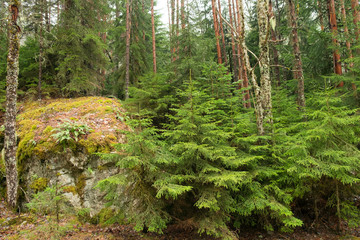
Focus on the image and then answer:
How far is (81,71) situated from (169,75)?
15.5ft

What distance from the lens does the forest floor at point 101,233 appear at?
473 cm

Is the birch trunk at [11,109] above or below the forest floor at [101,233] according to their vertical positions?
above

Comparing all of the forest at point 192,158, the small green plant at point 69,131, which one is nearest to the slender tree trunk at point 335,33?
the forest at point 192,158

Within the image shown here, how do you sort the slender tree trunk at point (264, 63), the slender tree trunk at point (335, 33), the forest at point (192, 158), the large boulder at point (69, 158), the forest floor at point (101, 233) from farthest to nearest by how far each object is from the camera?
the slender tree trunk at point (335, 33)
the slender tree trunk at point (264, 63)
the large boulder at point (69, 158)
the forest floor at point (101, 233)
the forest at point (192, 158)

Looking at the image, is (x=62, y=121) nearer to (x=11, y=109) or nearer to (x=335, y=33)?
(x=11, y=109)

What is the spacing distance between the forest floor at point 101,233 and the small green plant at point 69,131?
88.3 inches

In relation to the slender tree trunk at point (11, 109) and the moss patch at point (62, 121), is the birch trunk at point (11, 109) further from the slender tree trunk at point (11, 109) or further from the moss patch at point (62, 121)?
the moss patch at point (62, 121)

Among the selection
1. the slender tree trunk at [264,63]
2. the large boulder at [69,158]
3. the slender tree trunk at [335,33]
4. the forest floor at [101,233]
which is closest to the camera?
the forest floor at [101,233]

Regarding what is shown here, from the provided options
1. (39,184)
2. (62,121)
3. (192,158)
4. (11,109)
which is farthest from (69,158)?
(192,158)

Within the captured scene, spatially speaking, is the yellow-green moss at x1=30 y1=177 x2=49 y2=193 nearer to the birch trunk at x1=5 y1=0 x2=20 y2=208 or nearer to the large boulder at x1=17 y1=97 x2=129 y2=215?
the large boulder at x1=17 y1=97 x2=129 y2=215

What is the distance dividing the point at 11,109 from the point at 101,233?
14.9 ft

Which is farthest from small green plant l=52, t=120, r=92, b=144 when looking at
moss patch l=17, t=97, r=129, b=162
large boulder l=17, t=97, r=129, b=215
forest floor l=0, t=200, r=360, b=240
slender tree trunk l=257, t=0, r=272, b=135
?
slender tree trunk l=257, t=0, r=272, b=135

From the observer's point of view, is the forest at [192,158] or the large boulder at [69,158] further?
the large boulder at [69,158]

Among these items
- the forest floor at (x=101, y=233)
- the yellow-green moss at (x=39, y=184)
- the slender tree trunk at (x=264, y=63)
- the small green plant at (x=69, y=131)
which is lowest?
the forest floor at (x=101, y=233)
